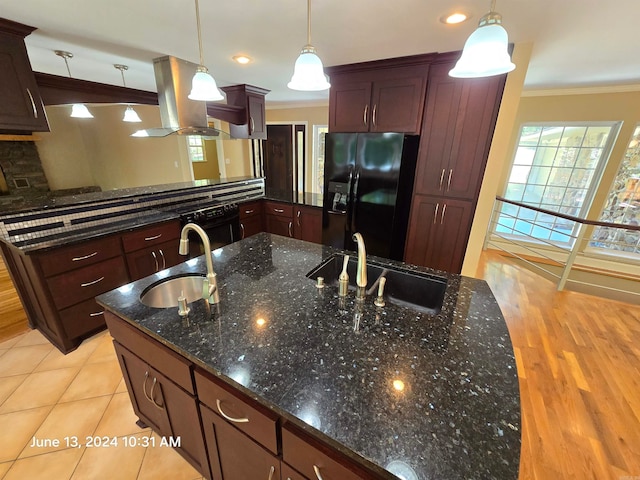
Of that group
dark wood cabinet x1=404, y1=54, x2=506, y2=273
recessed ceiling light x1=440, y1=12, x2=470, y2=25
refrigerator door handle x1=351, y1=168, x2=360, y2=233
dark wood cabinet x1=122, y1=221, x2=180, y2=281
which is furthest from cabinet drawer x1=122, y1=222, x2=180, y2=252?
recessed ceiling light x1=440, y1=12, x2=470, y2=25

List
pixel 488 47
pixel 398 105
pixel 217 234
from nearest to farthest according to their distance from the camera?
pixel 488 47 → pixel 398 105 → pixel 217 234

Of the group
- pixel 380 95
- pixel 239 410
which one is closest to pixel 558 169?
pixel 380 95

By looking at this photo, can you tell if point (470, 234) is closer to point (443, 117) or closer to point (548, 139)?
point (443, 117)

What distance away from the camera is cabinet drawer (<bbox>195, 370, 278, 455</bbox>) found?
30.0 inches

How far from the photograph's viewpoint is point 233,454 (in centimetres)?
93

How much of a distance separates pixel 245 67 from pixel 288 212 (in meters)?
1.67

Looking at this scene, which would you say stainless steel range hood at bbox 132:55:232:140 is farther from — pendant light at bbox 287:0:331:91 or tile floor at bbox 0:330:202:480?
tile floor at bbox 0:330:202:480

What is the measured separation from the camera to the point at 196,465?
117cm

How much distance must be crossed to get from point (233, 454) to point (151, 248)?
6.65 ft

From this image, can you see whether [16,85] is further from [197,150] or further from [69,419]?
[197,150]

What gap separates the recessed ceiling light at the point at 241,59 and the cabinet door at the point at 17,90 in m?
1.48

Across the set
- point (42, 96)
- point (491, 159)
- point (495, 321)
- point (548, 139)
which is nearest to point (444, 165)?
point (491, 159)

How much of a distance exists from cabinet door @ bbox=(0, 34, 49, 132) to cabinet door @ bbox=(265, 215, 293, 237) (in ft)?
7.60

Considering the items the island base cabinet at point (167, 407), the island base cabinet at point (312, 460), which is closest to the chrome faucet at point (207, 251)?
the island base cabinet at point (167, 407)
